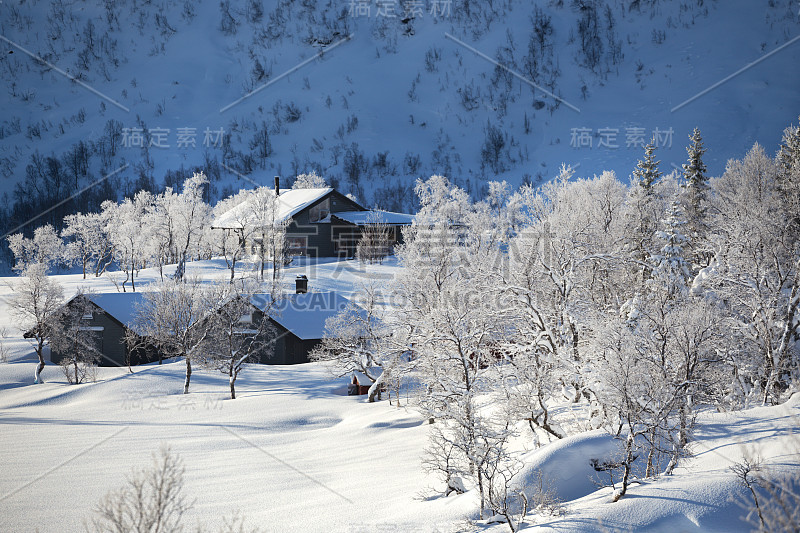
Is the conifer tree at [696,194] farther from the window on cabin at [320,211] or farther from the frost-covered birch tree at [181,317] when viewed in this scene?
the window on cabin at [320,211]

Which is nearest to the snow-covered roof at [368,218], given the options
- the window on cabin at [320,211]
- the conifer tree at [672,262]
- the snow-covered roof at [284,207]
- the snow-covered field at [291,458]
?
the window on cabin at [320,211]

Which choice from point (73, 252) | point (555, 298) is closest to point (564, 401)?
point (555, 298)

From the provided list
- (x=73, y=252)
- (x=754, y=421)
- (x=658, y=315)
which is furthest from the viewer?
(x=73, y=252)

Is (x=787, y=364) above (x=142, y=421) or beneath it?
above

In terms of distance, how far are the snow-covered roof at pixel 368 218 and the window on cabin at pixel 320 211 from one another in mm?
955

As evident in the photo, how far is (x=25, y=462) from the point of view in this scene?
56.1 feet

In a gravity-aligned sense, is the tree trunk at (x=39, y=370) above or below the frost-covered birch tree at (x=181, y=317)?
below

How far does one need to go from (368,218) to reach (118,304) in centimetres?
2946

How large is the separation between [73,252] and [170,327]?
1868 inches

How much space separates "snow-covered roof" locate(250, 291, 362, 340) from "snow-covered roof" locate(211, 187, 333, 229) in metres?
18.6

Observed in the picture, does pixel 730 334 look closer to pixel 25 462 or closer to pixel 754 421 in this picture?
pixel 754 421

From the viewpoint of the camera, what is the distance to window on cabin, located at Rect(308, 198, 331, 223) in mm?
59062

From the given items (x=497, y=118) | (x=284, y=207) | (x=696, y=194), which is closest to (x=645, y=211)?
(x=696, y=194)

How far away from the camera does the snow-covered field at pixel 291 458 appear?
9.48 metres
